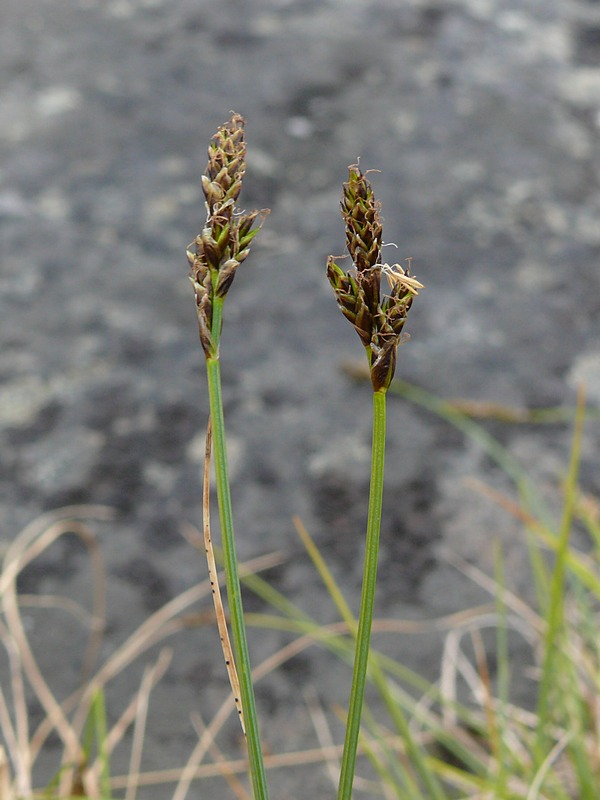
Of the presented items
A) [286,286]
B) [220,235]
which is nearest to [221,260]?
[220,235]

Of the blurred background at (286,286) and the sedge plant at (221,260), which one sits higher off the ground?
the sedge plant at (221,260)

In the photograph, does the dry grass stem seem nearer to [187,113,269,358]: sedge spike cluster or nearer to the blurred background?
[187,113,269,358]: sedge spike cluster

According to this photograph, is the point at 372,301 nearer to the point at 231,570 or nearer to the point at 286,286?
the point at 231,570

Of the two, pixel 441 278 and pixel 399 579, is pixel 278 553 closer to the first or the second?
pixel 399 579

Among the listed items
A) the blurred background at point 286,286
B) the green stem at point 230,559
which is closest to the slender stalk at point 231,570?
the green stem at point 230,559

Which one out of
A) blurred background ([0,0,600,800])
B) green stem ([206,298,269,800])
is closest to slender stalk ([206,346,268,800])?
green stem ([206,298,269,800])

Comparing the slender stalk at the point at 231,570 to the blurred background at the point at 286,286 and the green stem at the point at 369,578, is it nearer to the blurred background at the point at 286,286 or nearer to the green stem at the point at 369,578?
the green stem at the point at 369,578
